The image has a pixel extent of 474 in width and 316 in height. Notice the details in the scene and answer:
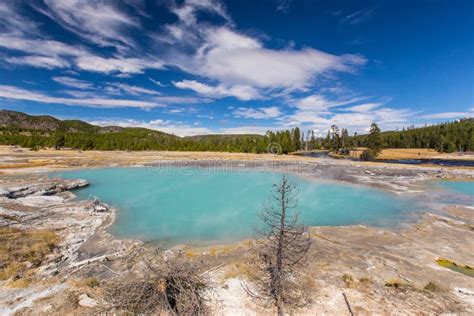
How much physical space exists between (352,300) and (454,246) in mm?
8275

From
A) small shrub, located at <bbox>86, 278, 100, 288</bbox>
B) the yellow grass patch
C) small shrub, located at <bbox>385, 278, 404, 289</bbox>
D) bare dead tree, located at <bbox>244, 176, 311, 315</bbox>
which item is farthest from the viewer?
the yellow grass patch

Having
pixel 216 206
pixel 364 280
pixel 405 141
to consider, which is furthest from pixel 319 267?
pixel 405 141

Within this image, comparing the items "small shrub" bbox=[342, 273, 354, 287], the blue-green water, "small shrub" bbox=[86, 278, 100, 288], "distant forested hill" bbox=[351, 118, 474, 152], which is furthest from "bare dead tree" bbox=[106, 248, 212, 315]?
"distant forested hill" bbox=[351, 118, 474, 152]

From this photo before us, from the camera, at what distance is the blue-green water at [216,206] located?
13672mm

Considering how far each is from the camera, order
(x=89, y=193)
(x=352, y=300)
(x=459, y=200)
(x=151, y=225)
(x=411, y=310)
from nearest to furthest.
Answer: (x=411, y=310) → (x=352, y=300) → (x=151, y=225) → (x=459, y=200) → (x=89, y=193)

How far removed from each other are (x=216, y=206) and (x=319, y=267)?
11778mm

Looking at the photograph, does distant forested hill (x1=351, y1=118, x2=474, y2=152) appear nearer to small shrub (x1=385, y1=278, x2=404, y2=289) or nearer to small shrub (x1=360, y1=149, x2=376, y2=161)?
small shrub (x1=360, y1=149, x2=376, y2=161)

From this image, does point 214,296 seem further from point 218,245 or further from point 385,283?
point 385,283

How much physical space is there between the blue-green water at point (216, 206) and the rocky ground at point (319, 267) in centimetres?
164

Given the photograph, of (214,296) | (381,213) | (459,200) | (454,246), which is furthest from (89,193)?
(459,200)

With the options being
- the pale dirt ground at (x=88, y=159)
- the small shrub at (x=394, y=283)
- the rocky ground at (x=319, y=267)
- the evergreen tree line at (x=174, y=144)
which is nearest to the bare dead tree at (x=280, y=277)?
the rocky ground at (x=319, y=267)

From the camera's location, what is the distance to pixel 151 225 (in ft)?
47.5

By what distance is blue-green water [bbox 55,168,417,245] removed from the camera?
538 inches

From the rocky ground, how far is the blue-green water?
1643mm
